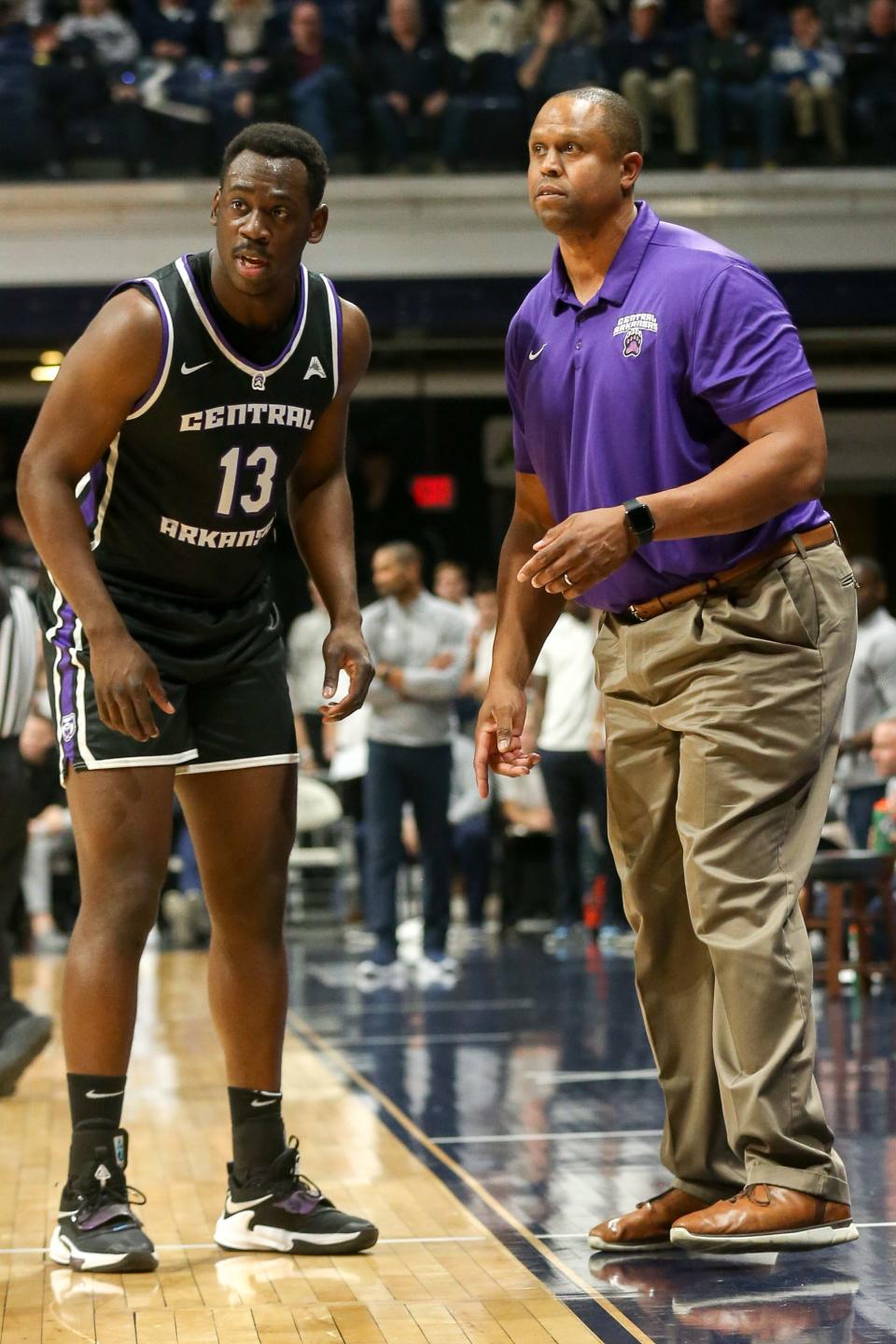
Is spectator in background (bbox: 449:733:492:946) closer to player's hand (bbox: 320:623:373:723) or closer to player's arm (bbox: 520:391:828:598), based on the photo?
player's hand (bbox: 320:623:373:723)

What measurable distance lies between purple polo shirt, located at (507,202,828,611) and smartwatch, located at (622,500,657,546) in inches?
9.4

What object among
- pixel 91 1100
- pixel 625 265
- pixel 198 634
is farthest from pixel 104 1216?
pixel 625 265

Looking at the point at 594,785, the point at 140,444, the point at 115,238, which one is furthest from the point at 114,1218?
the point at 115,238

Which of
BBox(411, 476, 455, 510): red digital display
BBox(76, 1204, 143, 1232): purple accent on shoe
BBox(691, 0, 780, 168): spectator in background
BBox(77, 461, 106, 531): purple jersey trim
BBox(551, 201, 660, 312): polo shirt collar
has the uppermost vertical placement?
BBox(691, 0, 780, 168): spectator in background

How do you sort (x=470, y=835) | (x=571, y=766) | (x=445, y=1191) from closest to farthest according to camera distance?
(x=445, y=1191) → (x=571, y=766) → (x=470, y=835)

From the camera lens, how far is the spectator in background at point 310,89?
12516mm

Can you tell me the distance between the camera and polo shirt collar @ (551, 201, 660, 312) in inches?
120

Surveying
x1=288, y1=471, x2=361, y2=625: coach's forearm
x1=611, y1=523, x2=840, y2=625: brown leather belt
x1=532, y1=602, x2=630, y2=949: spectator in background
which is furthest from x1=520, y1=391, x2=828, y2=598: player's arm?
x1=532, y1=602, x2=630, y2=949: spectator in background

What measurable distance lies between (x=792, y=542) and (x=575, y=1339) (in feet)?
4.16

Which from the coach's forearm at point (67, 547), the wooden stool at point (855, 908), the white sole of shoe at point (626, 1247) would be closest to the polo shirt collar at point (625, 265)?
the coach's forearm at point (67, 547)

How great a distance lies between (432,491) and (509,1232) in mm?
12125

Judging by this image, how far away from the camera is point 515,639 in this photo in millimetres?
A: 3268

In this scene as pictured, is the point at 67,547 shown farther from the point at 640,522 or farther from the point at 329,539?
the point at 640,522

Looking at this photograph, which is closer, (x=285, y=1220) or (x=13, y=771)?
(x=285, y=1220)
